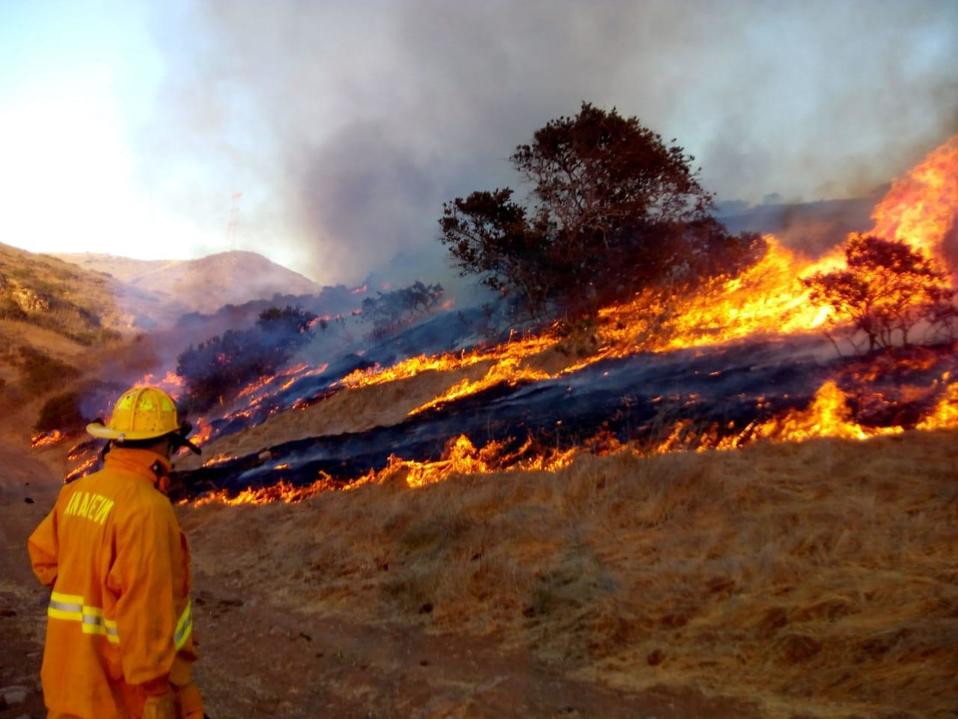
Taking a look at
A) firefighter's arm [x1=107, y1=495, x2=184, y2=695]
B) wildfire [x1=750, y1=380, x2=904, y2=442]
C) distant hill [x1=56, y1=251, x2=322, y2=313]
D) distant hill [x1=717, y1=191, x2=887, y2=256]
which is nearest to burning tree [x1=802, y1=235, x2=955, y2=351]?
wildfire [x1=750, y1=380, x2=904, y2=442]

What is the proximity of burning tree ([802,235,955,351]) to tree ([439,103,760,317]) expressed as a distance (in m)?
8.38

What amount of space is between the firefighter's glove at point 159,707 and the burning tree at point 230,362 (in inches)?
1096

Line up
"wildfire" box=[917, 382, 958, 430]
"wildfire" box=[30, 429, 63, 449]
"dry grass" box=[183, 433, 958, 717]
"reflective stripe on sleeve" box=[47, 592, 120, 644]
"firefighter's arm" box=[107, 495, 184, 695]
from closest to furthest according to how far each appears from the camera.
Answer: "firefighter's arm" box=[107, 495, 184, 695], "reflective stripe on sleeve" box=[47, 592, 120, 644], "dry grass" box=[183, 433, 958, 717], "wildfire" box=[917, 382, 958, 430], "wildfire" box=[30, 429, 63, 449]

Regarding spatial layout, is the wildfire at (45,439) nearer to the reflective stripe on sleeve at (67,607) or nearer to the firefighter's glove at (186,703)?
the reflective stripe on sleeve at (67,607)

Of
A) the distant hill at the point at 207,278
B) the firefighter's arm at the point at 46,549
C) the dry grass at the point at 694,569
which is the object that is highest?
the distant hill at the point at 207,278

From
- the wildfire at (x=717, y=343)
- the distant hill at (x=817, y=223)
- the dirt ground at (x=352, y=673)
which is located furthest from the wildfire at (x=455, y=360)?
the dirt ground at (x=352, y=673)

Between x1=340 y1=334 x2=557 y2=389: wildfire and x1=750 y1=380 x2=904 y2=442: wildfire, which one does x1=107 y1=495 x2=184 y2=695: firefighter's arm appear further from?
x1=340 y1=334 x2=557 y2=389: wildfire

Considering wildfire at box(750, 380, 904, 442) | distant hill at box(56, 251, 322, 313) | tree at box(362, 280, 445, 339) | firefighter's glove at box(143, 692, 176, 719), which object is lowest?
wildfire at box(750, 380, 904, 442)

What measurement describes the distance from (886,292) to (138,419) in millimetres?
11571

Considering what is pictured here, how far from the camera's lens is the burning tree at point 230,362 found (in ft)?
95.3

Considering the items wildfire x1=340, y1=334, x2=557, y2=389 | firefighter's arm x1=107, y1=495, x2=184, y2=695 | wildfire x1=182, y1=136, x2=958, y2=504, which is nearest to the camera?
firefighter's arm x1=107, y1=495, x2=184, y2=695

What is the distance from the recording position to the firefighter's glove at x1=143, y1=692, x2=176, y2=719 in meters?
2.28

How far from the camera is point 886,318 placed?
10586 mm

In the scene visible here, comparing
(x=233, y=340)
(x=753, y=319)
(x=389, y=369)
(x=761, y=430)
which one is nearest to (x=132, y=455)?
(x=761, y=430)
